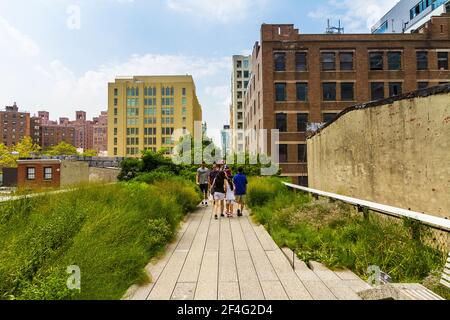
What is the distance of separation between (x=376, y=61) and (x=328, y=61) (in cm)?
525

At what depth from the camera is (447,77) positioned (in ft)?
111

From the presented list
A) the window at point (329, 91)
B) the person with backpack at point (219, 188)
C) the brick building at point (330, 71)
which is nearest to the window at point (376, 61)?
the brick building at point (330, 71)

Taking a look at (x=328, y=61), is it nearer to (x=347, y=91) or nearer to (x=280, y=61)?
(x=347, y=91)

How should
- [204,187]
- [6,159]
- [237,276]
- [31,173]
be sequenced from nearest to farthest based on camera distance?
[237,276], [204,187], [31,173], [6,159]

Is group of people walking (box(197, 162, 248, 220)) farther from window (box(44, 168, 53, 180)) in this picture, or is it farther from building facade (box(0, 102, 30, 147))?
building facade (box(0, 102, 30, 147))

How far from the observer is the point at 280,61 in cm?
3447

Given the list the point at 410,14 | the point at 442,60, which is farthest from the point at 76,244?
the point at 410,14

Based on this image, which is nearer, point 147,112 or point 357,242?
point 357,242

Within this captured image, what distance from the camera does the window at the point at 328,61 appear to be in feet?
113

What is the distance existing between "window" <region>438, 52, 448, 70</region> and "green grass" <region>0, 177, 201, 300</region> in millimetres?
38843

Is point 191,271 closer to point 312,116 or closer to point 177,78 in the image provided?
point 312,116

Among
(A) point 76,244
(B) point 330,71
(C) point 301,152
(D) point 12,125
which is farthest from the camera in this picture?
(D) point 12,125
